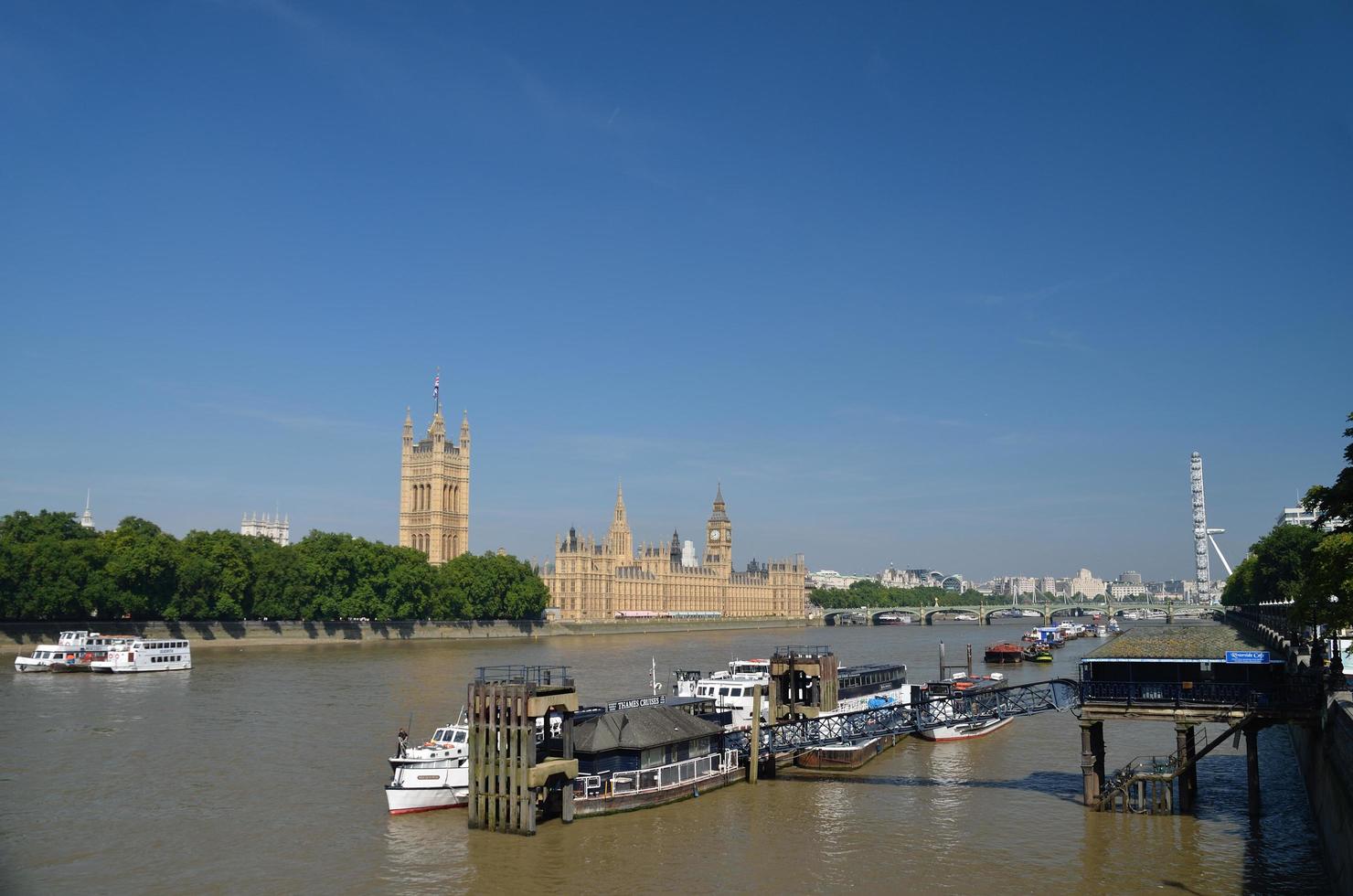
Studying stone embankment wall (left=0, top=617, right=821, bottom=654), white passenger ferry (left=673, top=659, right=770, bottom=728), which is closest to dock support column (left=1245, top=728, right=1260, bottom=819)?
white passenger ferry (left=673, top=659, right=770, bottom=728)

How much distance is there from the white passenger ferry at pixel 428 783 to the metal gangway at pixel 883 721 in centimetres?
1054

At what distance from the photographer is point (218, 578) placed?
367 ft

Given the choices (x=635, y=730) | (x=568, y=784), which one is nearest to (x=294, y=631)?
(x=635, y=730)

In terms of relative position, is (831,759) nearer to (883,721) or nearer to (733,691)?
Result: (883,721)

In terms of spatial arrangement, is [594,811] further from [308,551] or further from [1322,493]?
[308,551]

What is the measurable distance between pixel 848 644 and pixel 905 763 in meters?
106

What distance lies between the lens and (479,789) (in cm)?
3434

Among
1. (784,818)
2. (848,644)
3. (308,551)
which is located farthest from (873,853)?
(848,644)

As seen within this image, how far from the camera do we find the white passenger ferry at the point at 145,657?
272ft

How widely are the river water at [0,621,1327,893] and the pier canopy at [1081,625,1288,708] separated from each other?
11.7ft

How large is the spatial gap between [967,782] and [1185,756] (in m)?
8.83

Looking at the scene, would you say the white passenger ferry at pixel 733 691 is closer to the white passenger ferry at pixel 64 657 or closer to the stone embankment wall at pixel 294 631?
the white passenger ferry at pixel 64 657

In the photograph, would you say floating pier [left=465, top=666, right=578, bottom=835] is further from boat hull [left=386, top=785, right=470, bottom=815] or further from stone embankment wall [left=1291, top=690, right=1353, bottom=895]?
stone embankment wall [left=1291, top=690, right=1353, bottom=895]

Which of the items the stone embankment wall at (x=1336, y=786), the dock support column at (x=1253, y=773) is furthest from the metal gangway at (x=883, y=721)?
the stone embankment wall at (x=1336, y=786)
